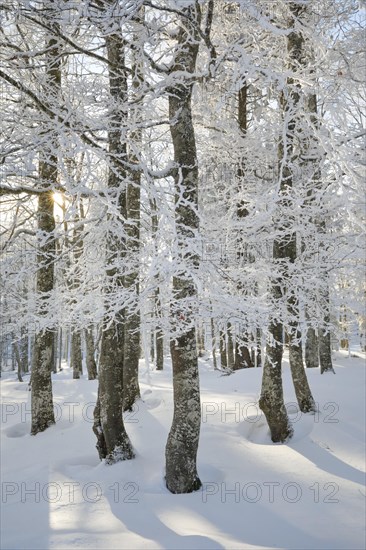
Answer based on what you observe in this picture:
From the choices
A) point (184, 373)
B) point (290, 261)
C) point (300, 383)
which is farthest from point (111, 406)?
point (300, 383)

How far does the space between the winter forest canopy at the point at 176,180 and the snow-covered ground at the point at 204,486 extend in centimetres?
46

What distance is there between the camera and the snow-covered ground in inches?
147

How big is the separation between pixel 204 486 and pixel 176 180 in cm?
389

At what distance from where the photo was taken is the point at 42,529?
384 centimetres

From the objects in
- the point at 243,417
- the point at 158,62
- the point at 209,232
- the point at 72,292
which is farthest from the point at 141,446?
the point at 158,62

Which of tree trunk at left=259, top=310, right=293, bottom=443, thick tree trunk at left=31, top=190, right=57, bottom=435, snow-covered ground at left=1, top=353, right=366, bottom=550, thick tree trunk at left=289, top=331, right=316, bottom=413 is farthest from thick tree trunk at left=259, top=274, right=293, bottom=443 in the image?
thick tree trunk at left=31, top=190, right=57, bottom=435

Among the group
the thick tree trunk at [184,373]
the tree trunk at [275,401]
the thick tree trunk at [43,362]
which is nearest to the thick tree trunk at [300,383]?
the tree trunk at [275,401]

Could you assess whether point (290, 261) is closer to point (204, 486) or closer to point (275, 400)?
point (275, 400)

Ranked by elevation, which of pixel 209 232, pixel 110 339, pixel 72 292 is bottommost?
pixel 110 339

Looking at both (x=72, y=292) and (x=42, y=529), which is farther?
(x=72, y=292)

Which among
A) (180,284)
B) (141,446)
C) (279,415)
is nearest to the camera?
(180,284)

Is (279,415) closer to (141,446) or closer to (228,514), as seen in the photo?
(141,446)

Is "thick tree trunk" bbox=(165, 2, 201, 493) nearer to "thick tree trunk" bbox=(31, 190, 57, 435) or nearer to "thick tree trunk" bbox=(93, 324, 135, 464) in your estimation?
"thick tree trunk" bbox=(93, 324, 135, 464)

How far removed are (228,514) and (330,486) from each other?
179 cm
